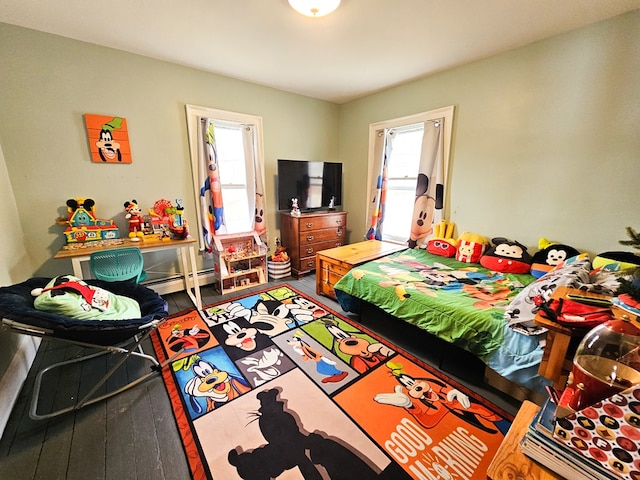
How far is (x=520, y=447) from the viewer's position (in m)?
0.70

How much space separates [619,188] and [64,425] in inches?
159

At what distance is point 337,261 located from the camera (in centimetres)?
274

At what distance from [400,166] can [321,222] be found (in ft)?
4.27

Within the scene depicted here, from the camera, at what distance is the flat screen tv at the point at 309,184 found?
3402 millimetres

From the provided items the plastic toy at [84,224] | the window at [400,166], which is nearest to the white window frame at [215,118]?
the plastic toy at [84,224]

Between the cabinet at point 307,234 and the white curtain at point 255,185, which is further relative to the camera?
the cabinet at point 307,234

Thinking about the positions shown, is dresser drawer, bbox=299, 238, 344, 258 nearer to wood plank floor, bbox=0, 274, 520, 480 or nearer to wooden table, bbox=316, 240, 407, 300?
wooden table, bbox=316, 240, 407, 300

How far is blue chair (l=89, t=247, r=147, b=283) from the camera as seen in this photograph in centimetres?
207

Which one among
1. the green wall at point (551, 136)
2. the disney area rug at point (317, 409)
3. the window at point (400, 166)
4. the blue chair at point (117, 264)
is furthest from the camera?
the window at point (400, 166)

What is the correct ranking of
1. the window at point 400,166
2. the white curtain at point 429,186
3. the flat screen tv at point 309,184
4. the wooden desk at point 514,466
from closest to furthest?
1. the wooden desk at point 514,466
2. the white curtain at point 429,186
3. the window at point 400,166
4. the flat screen tv at point 309,184

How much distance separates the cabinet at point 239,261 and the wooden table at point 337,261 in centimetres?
83

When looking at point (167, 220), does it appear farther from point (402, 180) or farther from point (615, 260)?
point (615, 260)

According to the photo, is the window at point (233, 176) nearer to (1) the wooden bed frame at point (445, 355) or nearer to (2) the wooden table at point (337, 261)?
(2) the wooden table at point (337, 261)

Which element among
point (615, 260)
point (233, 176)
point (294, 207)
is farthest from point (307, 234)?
point (615, 260)
